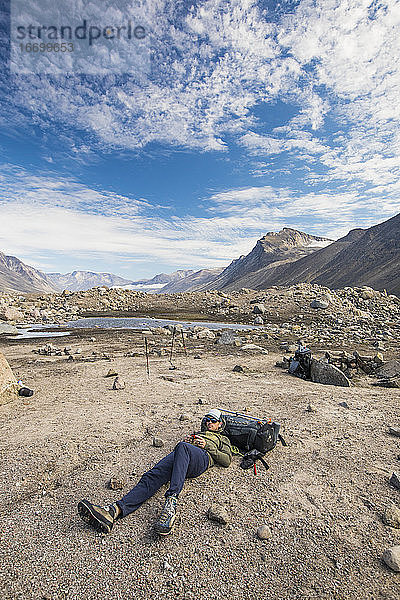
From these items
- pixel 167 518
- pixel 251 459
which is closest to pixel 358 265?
pixel 251 459

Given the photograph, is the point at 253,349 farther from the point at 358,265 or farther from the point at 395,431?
the point at 358,265

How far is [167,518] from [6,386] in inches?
301

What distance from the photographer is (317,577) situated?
3.71 metres

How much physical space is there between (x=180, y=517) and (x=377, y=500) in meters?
3.16

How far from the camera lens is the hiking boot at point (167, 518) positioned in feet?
13.8

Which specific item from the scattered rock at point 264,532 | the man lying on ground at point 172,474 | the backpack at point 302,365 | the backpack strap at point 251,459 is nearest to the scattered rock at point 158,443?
the man lying on ground at point 172,474

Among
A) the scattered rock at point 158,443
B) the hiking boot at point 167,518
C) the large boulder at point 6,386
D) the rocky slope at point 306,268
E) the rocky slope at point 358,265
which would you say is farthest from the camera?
the rocky slope at point 306,268

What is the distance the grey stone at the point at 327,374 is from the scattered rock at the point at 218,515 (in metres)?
8.80

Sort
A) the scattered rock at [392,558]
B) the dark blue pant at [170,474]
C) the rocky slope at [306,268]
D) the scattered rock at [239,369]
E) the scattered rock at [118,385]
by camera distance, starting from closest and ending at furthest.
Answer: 1. the scattered rock at [392,558]
2. the dark blue pant at [170,474]
3. the scattered rock at [118,385]
4. the scattered rock at [239,369]
5. the rocky slope at [306,268]

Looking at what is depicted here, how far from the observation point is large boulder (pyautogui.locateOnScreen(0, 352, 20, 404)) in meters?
9.48

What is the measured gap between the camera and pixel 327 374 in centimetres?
1238

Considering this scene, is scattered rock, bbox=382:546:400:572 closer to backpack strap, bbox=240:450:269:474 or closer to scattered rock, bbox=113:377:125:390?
backpack strap, bbox=240:450:269:474

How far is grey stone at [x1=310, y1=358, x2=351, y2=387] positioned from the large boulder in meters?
10.7

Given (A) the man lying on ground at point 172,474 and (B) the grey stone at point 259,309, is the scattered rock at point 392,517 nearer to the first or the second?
(A) the man lying on ground at point 172,474
